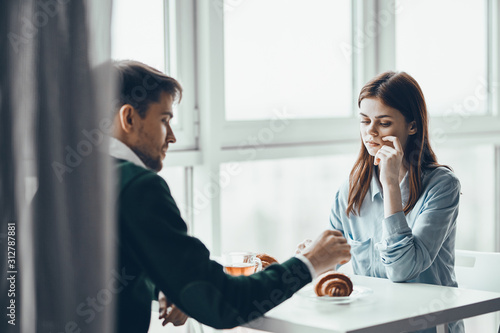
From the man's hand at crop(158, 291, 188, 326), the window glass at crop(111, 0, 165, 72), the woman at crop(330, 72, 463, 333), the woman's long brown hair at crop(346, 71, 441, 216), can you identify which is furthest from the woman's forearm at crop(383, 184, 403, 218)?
the window glass at crop(111, 0, 165, 72)

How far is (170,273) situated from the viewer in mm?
1229

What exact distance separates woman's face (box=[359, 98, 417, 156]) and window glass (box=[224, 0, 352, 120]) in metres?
0.58

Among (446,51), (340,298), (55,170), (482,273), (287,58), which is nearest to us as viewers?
(55,170)

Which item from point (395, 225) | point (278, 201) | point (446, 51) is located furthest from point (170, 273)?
point (446, 51)

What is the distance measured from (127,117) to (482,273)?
3.88ft

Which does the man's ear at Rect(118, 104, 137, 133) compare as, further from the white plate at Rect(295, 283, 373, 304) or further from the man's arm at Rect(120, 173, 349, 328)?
the white plate at Rect(295, 283, 373, 304)

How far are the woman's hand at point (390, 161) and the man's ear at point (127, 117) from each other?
75 cm

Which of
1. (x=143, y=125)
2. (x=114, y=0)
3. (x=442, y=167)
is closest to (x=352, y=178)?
(x=442, y=167)

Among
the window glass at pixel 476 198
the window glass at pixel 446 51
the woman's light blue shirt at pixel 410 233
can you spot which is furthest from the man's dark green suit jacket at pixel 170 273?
the window glass at pixel 476 198

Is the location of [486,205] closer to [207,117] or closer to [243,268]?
[207,117]

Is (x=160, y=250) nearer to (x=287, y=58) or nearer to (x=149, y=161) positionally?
(x=149, y=161)

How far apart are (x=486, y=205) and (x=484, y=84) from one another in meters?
0.58

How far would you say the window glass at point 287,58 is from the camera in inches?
93.7

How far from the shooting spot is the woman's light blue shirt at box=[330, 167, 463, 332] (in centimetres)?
175
